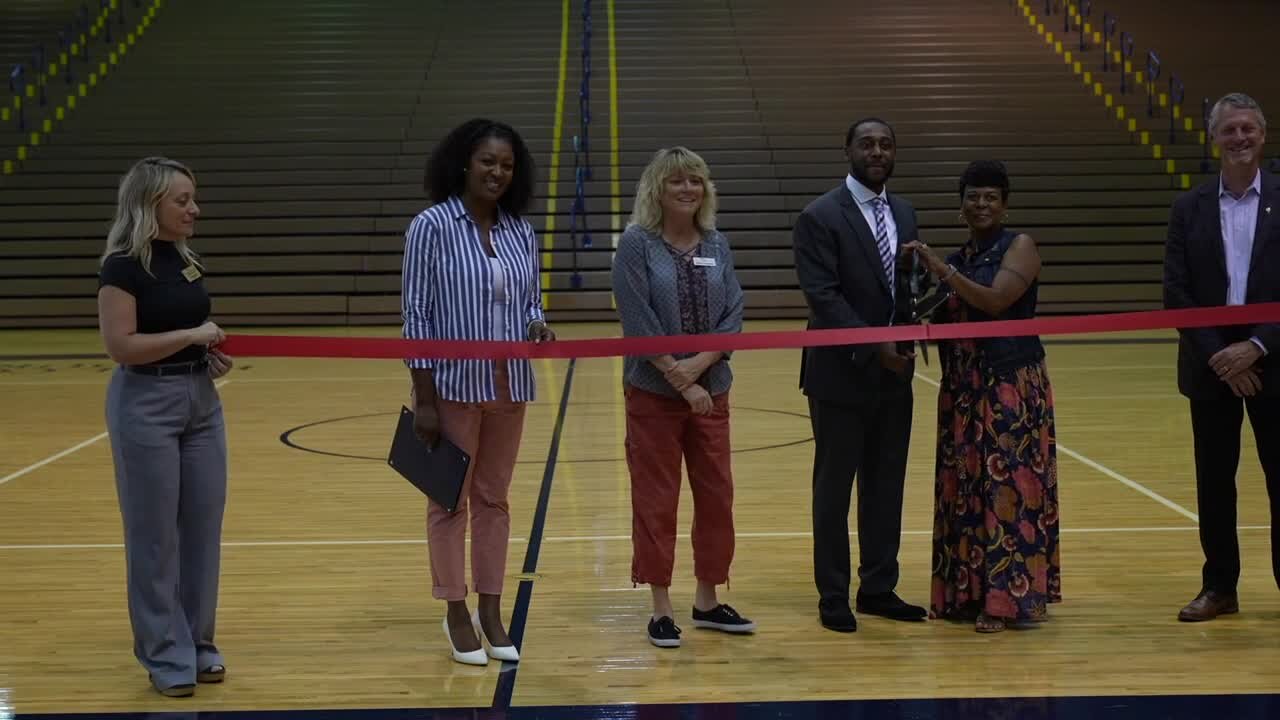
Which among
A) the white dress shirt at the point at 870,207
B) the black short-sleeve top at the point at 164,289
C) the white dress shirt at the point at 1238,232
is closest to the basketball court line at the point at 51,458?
the black short-sleeve top at the point at 164,289

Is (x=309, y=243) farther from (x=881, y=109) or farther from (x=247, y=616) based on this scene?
(x=247, y=616)

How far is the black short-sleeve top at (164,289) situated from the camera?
3.33m

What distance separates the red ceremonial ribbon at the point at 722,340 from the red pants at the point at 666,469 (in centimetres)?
17

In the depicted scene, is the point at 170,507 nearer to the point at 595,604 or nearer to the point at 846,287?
the point at 595,604

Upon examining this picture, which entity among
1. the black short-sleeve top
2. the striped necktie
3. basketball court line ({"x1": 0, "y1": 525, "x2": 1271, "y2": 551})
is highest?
the striped necktie

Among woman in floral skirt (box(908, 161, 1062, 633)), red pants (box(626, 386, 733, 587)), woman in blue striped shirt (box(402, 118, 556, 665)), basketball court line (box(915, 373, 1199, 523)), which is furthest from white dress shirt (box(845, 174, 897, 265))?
basketball court line (box(915, 373, 1199, 523))

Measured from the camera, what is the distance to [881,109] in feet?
55.1

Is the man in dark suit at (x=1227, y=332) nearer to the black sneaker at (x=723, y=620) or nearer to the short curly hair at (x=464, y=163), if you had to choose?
the black sneaker at (x=723, y=620)

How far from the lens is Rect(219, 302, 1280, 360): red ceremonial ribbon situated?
3700mm

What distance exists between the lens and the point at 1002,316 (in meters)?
4.00

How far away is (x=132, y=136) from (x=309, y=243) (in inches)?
113

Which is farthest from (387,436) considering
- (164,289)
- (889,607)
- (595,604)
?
(164,289)

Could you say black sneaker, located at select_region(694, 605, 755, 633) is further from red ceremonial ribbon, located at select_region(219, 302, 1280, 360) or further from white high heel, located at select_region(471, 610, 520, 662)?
red ceremonial ribbon, located at select_region(219, 302, 1280, 360)

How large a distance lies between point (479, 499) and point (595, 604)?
2.55 feet
